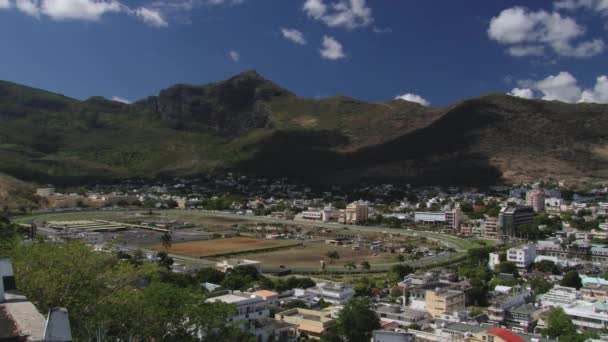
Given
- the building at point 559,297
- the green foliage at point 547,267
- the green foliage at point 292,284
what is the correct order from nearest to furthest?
the building at point 559,297 < the green foliage at point 292,284 < the green foliage at point 547,267

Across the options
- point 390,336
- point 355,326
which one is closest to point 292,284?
point 355,326

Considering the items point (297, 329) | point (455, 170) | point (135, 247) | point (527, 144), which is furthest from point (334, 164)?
point (297, 329)

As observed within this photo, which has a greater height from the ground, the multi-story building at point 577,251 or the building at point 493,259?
the multi-story building at point 577,251

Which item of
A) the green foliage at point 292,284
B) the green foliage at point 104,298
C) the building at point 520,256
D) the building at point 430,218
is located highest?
the building at point 430,218

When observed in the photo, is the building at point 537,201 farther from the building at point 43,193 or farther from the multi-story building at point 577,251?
the building at point 43,193

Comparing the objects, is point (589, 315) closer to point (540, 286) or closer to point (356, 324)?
point (540, 286)

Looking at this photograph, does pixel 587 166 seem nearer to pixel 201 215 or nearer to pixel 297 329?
pixel 201 215

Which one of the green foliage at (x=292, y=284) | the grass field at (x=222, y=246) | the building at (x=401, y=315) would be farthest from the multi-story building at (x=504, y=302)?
the grass field at (x=222, y=246)
